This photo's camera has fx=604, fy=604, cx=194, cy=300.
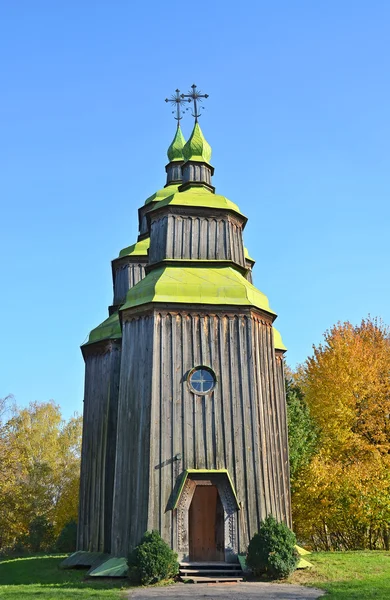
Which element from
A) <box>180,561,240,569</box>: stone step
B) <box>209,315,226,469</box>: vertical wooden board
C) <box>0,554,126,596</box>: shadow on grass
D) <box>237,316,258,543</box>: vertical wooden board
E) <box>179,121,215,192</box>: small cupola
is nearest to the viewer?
<box>0,554,126,596</box>: shadow on grass

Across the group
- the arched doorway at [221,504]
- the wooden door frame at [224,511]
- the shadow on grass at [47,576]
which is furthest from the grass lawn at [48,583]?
the arched doorway at [221,504]

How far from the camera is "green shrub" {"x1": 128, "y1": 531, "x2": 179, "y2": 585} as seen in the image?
14.2 m

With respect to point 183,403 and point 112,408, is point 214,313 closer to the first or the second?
point 183,403

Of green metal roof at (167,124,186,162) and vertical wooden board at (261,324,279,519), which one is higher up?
green metal roof at (167,124,186,162)

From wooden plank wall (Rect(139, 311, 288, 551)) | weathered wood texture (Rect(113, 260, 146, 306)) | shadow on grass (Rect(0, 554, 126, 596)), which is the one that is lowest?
shadow on grass (Rect(0, 554, 126, 596))

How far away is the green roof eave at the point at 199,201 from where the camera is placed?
20.6 m

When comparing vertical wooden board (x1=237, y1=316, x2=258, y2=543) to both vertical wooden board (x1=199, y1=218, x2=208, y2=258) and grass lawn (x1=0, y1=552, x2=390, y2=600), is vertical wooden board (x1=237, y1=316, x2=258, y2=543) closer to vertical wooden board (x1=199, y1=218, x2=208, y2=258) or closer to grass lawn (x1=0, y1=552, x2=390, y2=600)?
grass lawn (x1=0, y1=552, x2=390, y2=600)

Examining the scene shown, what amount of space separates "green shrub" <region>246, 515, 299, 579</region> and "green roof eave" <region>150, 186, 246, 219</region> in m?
10.5

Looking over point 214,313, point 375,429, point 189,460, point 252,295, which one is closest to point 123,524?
point 189,460

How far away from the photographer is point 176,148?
30.5m

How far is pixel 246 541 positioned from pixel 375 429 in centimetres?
1245

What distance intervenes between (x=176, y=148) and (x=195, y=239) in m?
11.8

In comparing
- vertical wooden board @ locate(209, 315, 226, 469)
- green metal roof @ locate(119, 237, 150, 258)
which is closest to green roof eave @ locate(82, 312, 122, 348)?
green metal roof @ locate(119, 237, 150, 258)

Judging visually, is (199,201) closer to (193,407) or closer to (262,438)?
(193,407)
